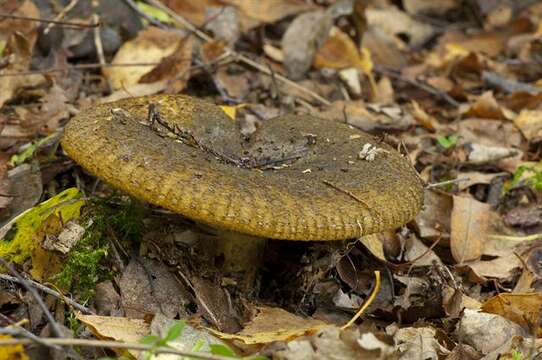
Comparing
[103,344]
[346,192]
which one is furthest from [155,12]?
[103,344]

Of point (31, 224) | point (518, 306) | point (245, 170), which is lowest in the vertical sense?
point (518, 306)

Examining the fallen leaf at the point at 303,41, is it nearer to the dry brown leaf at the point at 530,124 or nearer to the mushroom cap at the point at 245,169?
the dry brown leaf at the point at 530,124

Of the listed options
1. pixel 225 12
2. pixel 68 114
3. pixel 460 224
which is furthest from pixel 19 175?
pixel 225 12

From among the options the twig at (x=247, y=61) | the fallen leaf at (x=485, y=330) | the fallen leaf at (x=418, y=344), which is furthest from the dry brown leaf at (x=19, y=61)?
the fallen leaf at (x=485, y=330)

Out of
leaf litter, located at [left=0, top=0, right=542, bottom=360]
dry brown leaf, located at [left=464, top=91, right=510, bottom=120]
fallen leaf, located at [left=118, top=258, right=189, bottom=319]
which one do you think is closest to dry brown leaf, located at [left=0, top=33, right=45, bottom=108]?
leaf litter, located at [left=0, top=0, right=542, bottom=360]

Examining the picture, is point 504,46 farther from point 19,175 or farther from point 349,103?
point 19,175

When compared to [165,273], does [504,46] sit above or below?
below

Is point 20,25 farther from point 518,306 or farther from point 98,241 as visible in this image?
point 518,306
